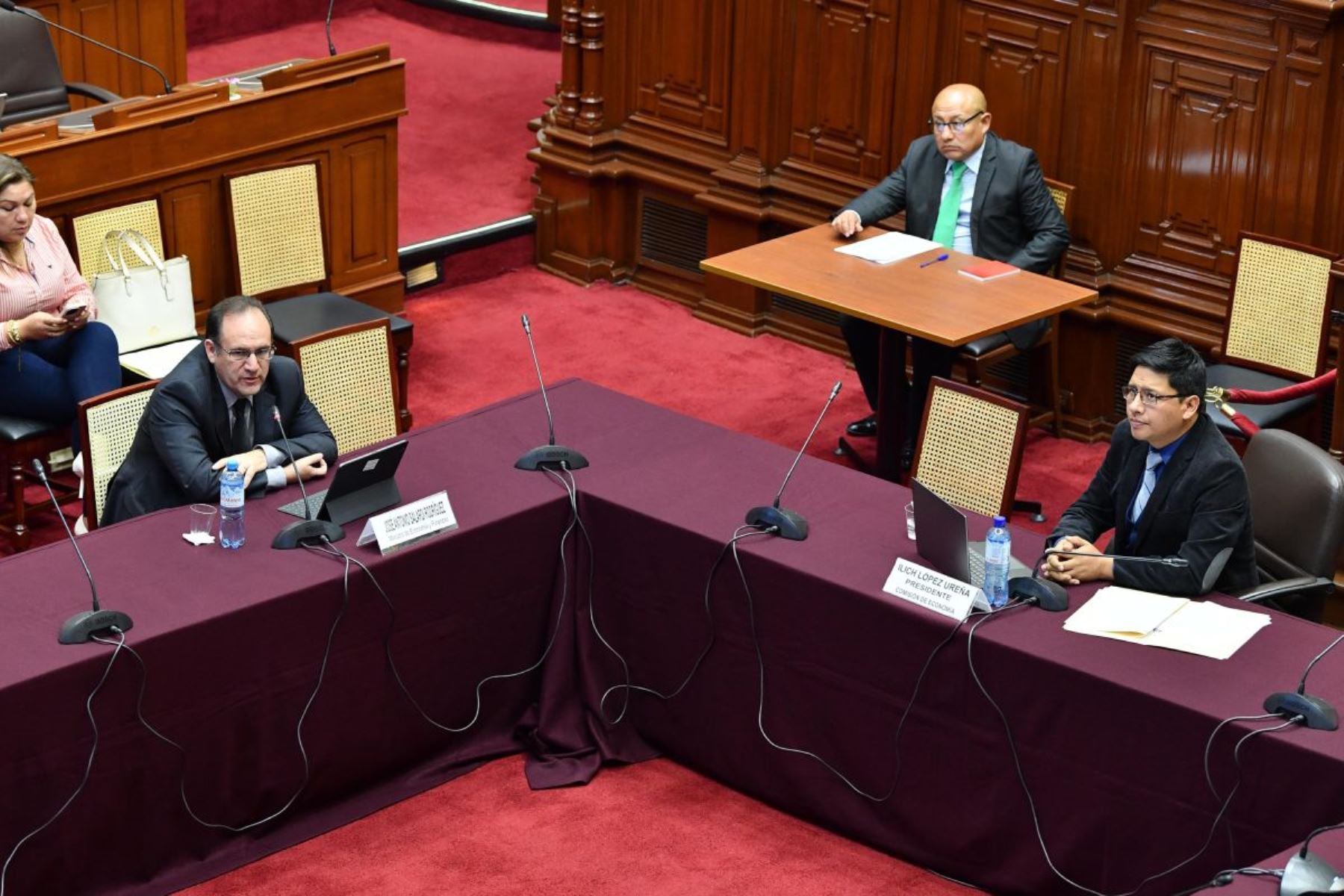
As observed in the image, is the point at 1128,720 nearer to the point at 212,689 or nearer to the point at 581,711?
the point at 581,711

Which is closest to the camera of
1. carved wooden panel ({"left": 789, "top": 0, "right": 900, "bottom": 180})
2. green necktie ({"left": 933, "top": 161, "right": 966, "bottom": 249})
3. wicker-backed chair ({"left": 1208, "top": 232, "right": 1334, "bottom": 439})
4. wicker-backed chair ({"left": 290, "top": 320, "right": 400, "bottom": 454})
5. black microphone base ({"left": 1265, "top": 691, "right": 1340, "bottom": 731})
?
black microphone base ({"left": 1265, "top": 691, "right": 1340, "bottom": 731})

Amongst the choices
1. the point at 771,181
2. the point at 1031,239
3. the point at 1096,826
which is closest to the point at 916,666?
the point at 1096,826

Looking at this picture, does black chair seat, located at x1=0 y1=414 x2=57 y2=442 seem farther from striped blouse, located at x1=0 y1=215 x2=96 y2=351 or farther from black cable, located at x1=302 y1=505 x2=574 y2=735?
black cable, located at x1=302 y1=505 x2=574 y2=735

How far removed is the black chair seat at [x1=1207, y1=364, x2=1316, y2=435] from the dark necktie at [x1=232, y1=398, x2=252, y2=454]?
2.74 m

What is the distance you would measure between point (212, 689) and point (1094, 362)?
362cm

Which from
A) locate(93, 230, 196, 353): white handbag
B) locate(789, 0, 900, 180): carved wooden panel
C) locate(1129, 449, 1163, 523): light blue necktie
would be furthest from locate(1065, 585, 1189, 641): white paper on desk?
locate(93, 230, 196, 353): white handbag

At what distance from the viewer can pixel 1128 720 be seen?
12.8 ft

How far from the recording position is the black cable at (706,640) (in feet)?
14.7

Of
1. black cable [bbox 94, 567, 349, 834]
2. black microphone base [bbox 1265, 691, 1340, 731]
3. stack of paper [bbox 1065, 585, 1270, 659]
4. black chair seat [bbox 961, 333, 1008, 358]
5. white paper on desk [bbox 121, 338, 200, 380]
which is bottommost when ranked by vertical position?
black cable [bbox 94, 567, 349, 834]

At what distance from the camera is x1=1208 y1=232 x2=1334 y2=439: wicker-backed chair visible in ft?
19.6

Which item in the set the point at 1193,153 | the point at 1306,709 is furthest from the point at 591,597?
the point at 1193,153

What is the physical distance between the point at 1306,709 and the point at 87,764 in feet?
7.86

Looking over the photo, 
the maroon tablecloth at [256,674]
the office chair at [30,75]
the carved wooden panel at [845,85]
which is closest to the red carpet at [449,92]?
the office chair at [30,75]

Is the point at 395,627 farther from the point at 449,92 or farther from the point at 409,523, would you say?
the point at 449,92
